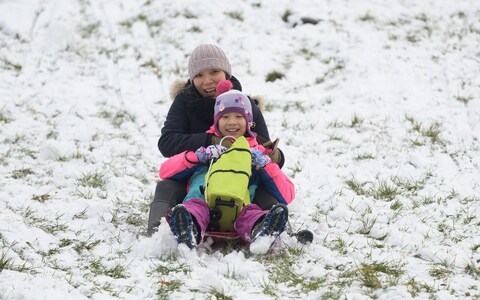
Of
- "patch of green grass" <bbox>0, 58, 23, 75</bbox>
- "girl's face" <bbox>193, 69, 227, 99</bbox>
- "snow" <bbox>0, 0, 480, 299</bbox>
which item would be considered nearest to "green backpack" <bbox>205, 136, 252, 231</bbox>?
"snow" <bbox>0, 0, 480, 299</bbox>

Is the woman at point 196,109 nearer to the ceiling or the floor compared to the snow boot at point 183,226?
nearer to the ceiling

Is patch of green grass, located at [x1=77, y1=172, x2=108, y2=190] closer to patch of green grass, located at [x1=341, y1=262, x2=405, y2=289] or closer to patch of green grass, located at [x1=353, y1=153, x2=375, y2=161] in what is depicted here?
patch of green grass, located at [x1=353, y1=153, x2=375, y2=161]

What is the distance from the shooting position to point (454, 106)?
22.4ft

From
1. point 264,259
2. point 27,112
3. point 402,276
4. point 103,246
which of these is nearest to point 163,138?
point 103,246

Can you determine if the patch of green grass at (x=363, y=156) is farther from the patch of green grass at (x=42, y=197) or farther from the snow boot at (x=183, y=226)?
the patch of green grass at (x=42, y=197)

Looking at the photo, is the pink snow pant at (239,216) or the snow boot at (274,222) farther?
the pink snow pant at (239,216)

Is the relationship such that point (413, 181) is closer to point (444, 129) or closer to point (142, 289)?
point (444, 129)

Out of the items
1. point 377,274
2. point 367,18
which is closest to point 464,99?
point 367,18

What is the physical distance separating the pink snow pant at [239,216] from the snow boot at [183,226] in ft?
0.30

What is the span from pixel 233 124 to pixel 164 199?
74 centimetres

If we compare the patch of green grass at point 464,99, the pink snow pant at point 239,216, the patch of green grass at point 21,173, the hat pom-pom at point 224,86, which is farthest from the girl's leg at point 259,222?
the patch of green grass at point 464,99

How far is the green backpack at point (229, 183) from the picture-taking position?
142 inches

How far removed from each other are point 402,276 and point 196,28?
285 inches

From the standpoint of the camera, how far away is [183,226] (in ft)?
11.2
